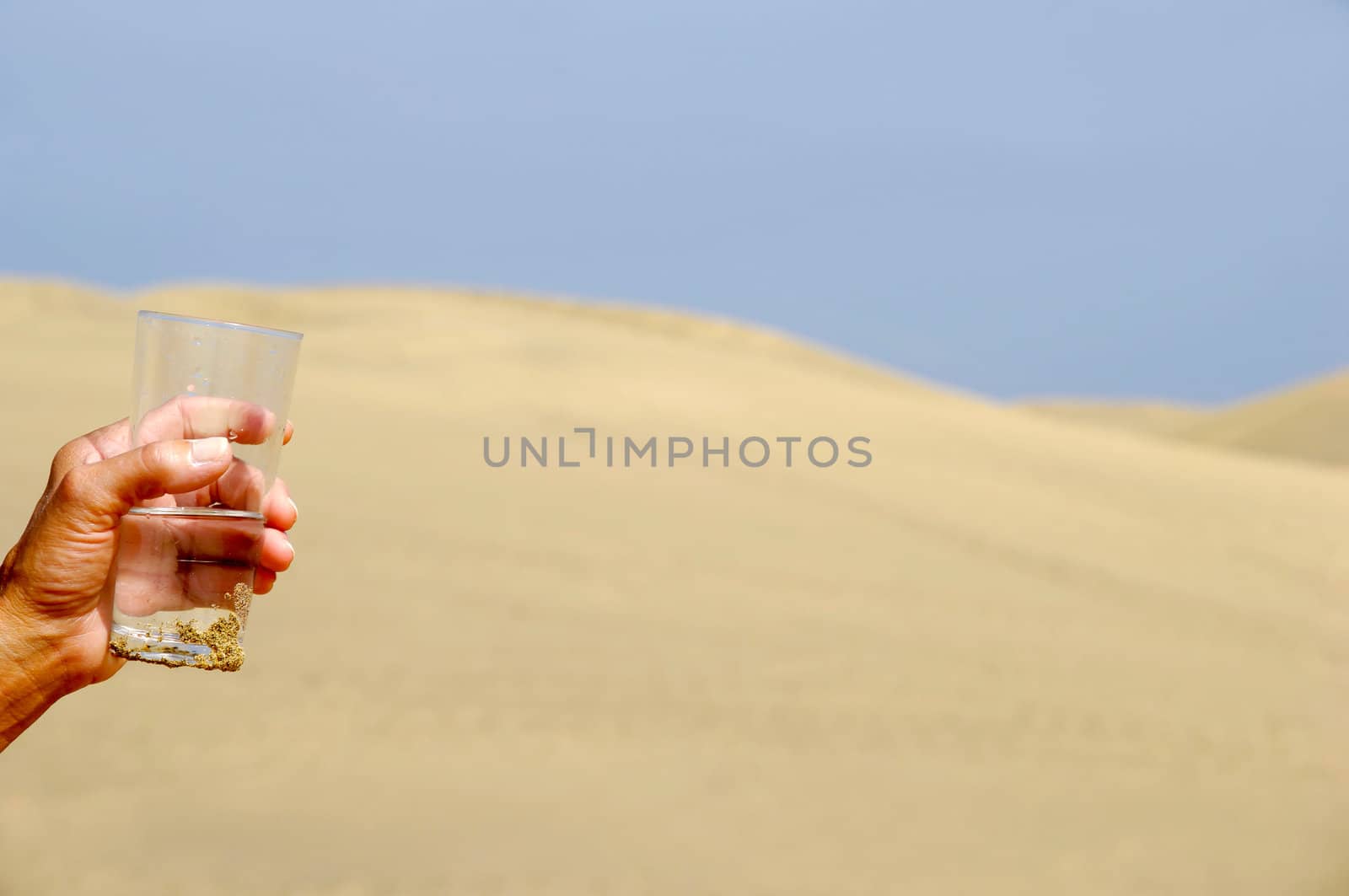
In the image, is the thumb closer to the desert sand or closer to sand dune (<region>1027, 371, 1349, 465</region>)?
the desert sand

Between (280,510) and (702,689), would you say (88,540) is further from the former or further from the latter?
(702,689)

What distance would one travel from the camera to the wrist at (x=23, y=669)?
Answer: 161 centimetres

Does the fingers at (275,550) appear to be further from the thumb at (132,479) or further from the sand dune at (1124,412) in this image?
the sand dune at (1124,412)

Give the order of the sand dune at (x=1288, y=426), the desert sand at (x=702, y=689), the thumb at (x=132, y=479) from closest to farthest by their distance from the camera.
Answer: the thumb at (x=132, y=479) → the desert sand at (x=702, y=689) → the sand dune at (x=1288, y=426)

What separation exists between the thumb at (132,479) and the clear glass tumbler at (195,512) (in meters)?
0.03

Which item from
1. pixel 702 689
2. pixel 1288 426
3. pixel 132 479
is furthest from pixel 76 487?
pixel 1288 426

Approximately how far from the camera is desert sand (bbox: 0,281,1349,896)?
3949 millimetres

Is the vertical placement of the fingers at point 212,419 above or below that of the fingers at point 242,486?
above

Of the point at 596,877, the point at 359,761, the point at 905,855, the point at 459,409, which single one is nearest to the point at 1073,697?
the point at 905,855

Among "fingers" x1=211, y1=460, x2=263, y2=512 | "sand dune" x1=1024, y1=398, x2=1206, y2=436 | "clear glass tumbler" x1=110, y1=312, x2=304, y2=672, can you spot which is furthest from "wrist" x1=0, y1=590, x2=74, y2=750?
"sand dune" x1=1024, y1=398, x2=1206, y2=436

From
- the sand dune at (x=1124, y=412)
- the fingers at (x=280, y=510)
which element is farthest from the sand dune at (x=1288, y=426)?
the fingers at (x=280, y=510)

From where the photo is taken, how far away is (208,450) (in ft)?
4.90

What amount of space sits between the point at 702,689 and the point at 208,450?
3.79m

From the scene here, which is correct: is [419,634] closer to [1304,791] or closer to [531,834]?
[531,834]
